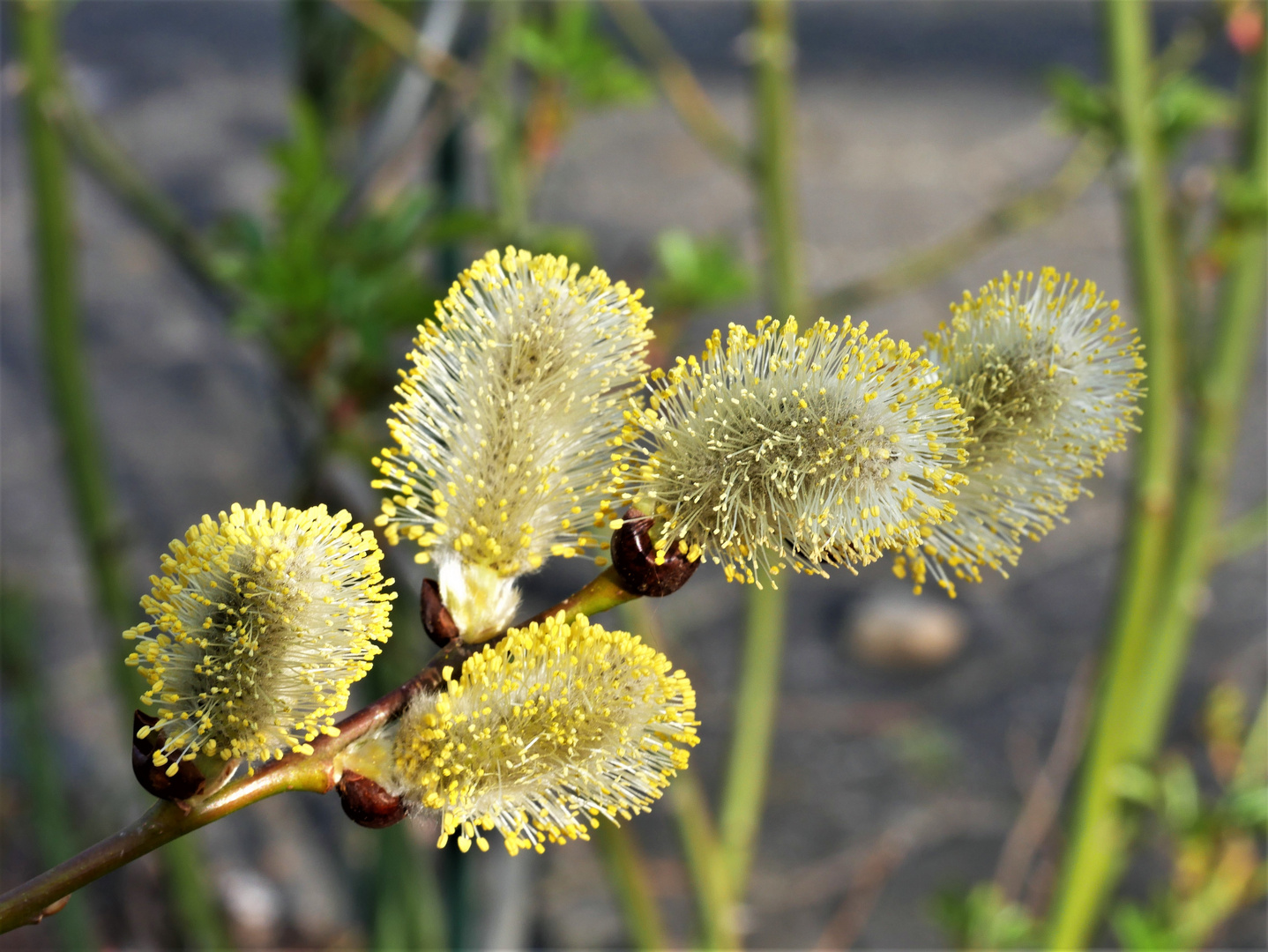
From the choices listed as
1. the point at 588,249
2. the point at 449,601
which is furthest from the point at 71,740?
the point at 449,601

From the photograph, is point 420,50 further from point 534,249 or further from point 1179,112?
point 1179,112

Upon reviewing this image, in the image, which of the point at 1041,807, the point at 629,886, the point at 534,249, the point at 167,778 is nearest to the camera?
the point at 167,778

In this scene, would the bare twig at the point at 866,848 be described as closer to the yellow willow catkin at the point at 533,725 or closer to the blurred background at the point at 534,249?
the blurred background at the point at 534,249

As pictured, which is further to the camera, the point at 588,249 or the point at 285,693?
the point at 588,249

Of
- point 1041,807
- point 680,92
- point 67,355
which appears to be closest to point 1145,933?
point 1041,807

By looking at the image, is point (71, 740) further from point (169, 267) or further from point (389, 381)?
point (389, 381)

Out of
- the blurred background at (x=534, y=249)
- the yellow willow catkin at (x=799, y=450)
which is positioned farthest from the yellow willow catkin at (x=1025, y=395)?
the blurred background at (x=534, y=249)
